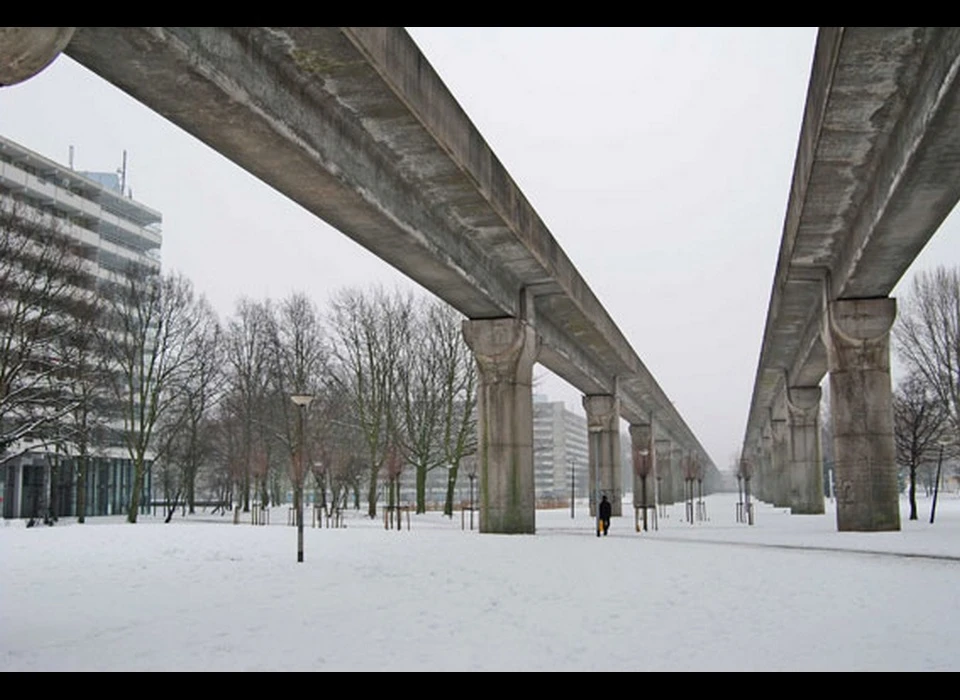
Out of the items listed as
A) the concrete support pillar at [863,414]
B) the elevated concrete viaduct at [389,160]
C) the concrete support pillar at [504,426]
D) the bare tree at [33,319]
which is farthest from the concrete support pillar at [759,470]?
the bare tree at [33,319]

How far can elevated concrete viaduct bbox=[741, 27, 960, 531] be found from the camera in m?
13.6

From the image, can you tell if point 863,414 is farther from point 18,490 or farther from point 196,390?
point 18,490

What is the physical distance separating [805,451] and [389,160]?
36290 millimetres

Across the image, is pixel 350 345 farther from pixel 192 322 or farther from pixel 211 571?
pixel 211 571

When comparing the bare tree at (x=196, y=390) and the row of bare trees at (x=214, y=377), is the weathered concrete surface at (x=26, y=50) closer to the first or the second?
the row of bare trees at (x=214, y=377)

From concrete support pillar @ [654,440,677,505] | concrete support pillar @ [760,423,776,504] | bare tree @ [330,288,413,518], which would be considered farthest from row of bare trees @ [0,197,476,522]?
concrete support pillar @ [760,423,776,504]

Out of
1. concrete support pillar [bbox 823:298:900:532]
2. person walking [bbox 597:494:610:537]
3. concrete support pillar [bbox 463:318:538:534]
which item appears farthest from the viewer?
person walking [bbox 597:494:610:537]

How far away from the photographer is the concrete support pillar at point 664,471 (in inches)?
3147

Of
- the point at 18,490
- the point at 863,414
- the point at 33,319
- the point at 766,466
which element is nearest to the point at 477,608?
the point at 863,414

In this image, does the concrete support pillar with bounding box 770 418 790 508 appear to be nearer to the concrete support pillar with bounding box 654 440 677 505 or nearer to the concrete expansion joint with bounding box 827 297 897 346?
the concrete support pillar with bounding box 654 440 677 505

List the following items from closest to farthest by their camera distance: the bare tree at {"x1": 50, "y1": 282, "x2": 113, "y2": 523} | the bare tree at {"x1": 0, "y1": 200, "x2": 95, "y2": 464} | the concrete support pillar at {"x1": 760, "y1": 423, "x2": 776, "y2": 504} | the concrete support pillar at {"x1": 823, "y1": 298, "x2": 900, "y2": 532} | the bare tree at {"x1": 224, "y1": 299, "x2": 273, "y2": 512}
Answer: the concrete support pillar at {"x1": 823, "y1": 298, "x2": 900, "y2": 532} → the bare tree at {"x1": 0, "y1": 200, "x2": 95, "y2": 464} → the bare tree at {"x1": 50, "y1": 282, "x2": 113, "y2": 523} → the bare tree at {"x1": 224, "y1": 299, "x2": 273, "y2": 512} → the concrete support pillar at {"x1": 760, "y1": 423, "x2": 776, "y2": 504}

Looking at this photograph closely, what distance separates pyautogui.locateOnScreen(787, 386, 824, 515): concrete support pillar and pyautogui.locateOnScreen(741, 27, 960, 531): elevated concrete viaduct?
10.7 metres

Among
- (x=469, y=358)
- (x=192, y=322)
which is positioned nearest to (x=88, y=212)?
(x=192, y=322)

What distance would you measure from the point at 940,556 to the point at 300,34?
16.0 meters
